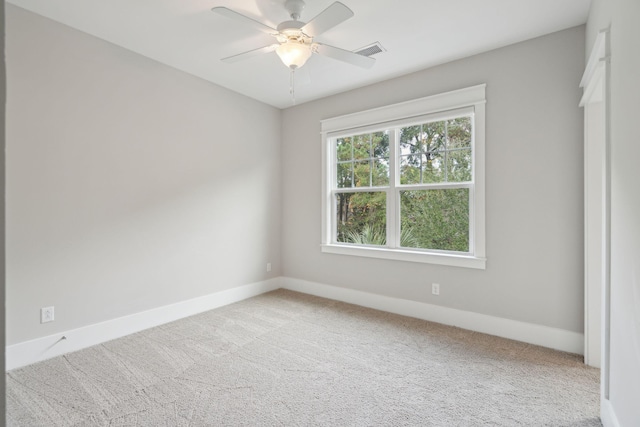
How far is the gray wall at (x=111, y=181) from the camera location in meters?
2.37

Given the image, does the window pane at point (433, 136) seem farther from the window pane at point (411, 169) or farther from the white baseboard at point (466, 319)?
the white baseboard at point (466, 319)

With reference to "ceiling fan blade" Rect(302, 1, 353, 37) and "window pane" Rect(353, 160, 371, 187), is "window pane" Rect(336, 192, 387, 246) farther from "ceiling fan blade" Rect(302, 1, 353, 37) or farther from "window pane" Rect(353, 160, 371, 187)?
"ceiling fan blade" Rect(302, 1, 353, 37)

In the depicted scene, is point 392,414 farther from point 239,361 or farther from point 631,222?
point 631,222

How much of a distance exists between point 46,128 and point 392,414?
3280 mm

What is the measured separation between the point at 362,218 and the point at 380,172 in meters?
0.63

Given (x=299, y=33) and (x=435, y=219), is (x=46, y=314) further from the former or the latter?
(x=435, y=219)

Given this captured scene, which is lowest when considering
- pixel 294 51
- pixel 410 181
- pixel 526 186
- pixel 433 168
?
pixel 526 186

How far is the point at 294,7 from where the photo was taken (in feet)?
7.25

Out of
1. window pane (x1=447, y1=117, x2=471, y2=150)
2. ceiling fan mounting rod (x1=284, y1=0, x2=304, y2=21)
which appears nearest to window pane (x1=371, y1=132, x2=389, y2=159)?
window pane (x1=447, y1=117, x2=471, y2=150)

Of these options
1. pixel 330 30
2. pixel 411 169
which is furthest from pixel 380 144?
pixel 330 30

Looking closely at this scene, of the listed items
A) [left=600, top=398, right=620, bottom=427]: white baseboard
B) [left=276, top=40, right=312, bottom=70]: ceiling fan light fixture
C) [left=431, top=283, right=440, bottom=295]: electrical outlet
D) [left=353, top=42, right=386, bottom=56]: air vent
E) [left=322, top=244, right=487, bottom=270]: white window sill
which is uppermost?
[left=353, top=42, right=386, bottom=56]: air vent

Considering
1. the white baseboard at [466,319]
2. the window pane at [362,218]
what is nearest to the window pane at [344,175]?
the window pane at [362,218]

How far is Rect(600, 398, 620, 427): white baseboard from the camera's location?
1.57 metres

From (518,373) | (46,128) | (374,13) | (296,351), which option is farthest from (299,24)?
(518,373)
